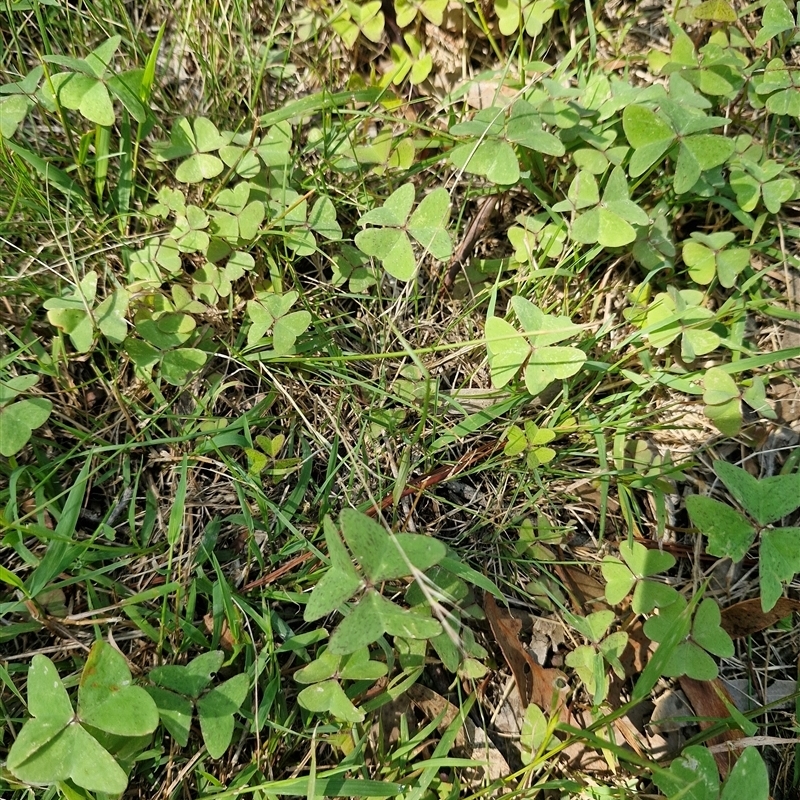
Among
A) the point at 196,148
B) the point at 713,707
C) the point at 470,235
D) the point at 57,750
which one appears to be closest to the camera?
the point at 57,750

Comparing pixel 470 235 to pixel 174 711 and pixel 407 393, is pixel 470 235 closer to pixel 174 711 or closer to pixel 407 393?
pixel 407 393

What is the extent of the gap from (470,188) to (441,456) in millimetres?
913

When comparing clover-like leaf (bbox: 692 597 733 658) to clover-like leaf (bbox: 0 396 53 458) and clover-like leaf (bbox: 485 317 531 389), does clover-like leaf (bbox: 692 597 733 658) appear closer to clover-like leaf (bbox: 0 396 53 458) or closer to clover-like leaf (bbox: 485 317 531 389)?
clover-like leaf (bbox: 485 317 531 389)

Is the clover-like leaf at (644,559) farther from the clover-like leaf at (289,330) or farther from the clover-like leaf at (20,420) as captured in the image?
the clover-like leaf at (20,420)

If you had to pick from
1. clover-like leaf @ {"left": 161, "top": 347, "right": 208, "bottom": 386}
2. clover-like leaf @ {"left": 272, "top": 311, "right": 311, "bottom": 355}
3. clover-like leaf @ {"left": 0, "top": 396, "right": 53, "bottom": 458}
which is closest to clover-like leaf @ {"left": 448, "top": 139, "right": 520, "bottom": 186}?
clover-like leaf @ {"left": 272, "top": 311, "right": 311, "bottom": 355}

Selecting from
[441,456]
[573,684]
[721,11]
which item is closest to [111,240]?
[441,456]

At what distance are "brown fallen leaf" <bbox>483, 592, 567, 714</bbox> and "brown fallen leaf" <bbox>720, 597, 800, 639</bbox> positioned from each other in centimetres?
52

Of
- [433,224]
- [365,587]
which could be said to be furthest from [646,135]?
[365,587]

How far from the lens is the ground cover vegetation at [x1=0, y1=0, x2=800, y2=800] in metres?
1.58

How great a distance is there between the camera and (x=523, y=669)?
171 centimetres

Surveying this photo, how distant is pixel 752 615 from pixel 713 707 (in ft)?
0.92

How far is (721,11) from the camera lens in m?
2.00

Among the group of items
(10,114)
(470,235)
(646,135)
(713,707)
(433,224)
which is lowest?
(713,707)

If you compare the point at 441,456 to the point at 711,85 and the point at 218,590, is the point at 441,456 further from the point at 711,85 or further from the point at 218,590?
the point at 711,85
